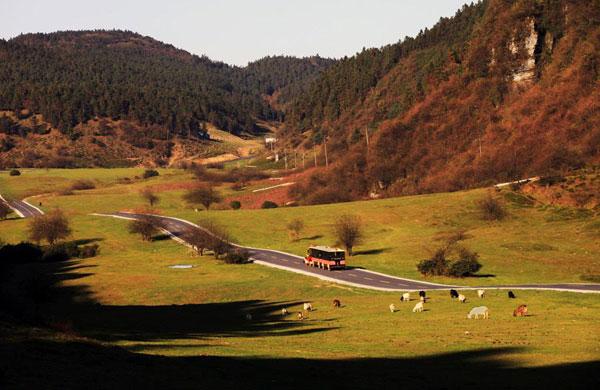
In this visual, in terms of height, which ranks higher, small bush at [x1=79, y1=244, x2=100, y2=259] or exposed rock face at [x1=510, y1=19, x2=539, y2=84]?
exposed rock face at [x1=510, y1=19, x2=539, y2=84]

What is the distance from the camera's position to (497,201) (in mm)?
116812

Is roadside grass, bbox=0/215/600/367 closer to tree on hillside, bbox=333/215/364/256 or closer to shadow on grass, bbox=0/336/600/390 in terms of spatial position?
shadow on grass, bbox=0/336/600/390

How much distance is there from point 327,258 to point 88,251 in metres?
40.3

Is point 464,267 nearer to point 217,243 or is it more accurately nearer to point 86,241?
point 217,243

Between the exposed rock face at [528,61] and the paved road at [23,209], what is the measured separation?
356ft

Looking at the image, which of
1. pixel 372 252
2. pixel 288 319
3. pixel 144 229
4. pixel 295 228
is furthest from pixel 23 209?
pixel 288 319

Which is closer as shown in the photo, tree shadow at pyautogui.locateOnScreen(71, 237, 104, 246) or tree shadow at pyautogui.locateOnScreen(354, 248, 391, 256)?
tree shadow at pyautogui.locateOnScreen(354, 248, 391, 256)

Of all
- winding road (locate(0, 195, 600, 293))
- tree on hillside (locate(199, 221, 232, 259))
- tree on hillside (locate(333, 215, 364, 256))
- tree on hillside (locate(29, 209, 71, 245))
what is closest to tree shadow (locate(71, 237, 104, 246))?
tree on hillside (locate(29, 209, 71, 245))

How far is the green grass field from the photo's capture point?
132ft

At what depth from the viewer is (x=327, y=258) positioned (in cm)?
9006

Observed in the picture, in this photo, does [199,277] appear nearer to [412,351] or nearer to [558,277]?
[558,277]

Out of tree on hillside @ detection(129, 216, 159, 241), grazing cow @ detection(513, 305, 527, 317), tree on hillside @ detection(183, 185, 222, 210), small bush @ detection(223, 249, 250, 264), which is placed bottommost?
grazing cow @ detection(513, 305, 527, 317)

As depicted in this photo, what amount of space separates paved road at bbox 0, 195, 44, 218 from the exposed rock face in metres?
108

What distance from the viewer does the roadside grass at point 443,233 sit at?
273ft
